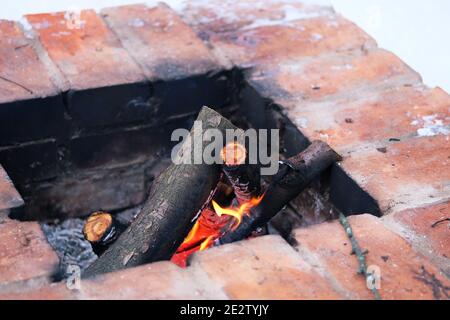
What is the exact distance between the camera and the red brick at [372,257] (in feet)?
6.06

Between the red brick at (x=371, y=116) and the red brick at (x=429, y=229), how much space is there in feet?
1.38

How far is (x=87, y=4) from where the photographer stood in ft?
12.4

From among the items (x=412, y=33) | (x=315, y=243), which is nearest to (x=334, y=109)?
(x=315, y=243)

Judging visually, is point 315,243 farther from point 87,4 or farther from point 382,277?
point 87,4

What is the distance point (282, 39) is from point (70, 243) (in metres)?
1.37

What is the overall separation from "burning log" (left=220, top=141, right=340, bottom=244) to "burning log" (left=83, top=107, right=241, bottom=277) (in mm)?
195

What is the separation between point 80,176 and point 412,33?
2299 mm

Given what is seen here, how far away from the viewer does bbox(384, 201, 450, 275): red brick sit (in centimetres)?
202

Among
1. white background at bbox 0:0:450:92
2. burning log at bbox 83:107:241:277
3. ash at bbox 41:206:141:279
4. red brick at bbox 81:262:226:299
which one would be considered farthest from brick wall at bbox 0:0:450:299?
white background at bbox 0:0:450:92

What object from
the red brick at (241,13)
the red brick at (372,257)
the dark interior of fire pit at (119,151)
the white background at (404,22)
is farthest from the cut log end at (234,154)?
the white background at (404,22)

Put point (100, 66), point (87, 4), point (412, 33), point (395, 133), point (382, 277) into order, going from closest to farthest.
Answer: point (382, 277) → point (395, 133) → point (100, 66) → point (87, 4) → point (412, 33)

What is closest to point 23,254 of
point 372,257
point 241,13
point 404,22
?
point 372,257

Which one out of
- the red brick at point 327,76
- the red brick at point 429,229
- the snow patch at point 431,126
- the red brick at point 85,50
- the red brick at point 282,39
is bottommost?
the snow patch at point 431,126

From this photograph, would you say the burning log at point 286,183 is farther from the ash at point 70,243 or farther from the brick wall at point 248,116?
the ash at point 70,243
